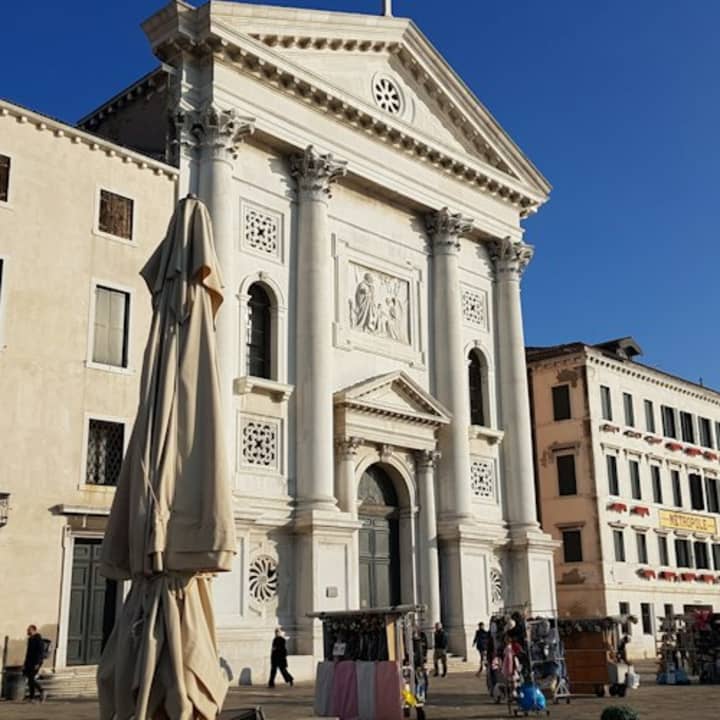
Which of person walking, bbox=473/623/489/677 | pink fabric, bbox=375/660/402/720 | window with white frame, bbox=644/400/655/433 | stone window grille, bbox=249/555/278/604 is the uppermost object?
window with white frame, bbox=644/400/655/433

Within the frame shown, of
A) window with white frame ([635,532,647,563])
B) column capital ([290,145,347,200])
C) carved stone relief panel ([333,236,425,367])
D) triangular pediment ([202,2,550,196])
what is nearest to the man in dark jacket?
carved stone relief panel ([333,236,425,367])

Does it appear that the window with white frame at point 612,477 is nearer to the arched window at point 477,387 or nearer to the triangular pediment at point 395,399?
the arched window at point 477,387

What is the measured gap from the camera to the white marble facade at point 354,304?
910 inches

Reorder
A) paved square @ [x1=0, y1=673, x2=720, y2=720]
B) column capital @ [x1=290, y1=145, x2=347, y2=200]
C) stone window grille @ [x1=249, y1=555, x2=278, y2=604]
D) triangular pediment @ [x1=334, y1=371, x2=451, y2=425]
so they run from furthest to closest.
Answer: column capital @ [x1=290, y1=145, x2=347, y2=200] → triangular pediment @ [x1=334, y1=371, x2=451, y2=425] → stone window grille @ [x1=249, y1=555, x2=278, y2=604] → paved square @ [x1=0, y1=673, x2=720, y2=720]

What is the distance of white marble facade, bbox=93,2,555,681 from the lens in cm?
2312

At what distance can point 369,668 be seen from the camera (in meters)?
13.8

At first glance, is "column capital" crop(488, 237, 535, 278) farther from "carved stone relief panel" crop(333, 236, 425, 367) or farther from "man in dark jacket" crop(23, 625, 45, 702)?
"man in dark jacket" crop(23, 625, 45, 702)

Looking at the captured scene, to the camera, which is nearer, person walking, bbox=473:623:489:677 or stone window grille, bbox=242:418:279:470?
stone window grille, bbox=242:418:279:470

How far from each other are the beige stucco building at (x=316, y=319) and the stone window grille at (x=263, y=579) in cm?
8

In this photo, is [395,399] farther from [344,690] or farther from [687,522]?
[687,522]

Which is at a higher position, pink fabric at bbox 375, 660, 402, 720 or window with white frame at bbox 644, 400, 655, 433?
window with white frame at bbox 644, 400, 655, 433

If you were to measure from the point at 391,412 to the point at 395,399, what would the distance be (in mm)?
575

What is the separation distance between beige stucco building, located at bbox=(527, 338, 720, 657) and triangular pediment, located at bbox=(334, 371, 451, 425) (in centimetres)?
1208

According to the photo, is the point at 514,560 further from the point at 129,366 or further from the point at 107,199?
the point at 107,199
